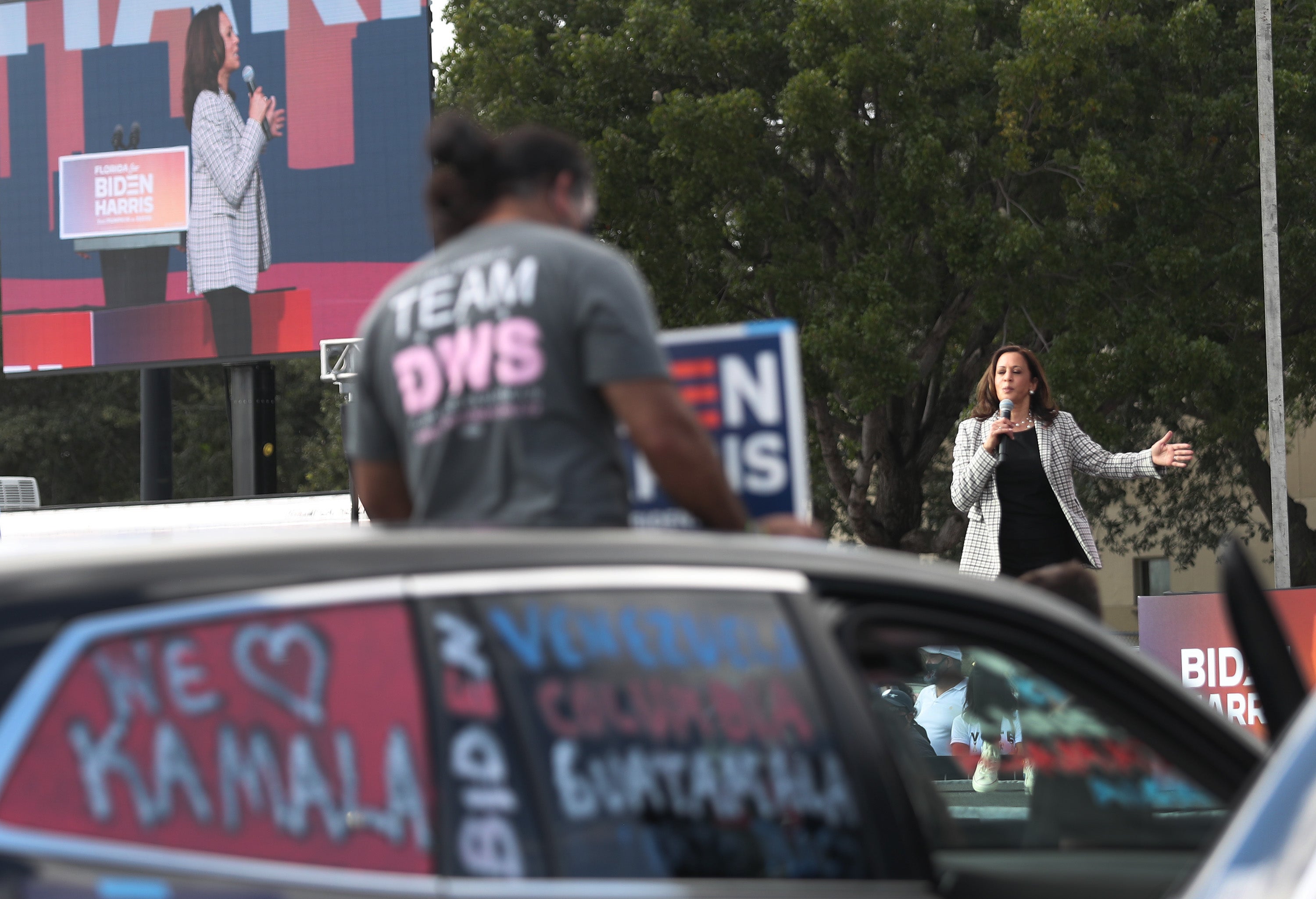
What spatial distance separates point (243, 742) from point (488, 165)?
1.44 metres

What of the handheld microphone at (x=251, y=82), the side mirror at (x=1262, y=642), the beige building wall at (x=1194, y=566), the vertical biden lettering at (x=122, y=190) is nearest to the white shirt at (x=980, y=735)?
the side mirror at (x=1262, y=642)

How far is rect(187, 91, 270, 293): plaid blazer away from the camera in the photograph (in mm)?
21297

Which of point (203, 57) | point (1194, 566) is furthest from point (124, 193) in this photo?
point (1194, 566)

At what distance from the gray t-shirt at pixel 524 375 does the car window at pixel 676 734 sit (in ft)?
2.17

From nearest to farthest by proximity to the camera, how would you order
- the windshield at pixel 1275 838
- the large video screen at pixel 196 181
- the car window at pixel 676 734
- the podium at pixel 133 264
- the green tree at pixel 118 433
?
1. the windshield at pixel 1275 838
2. the car window at pixel 676 734
3. the large video screen at pixel 196 181
4. the podium at pixel 133 264
5. the green tree at pixel 118 433

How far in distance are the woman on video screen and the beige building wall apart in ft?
51.8

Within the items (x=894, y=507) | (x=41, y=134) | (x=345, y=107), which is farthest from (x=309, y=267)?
(x=894, y=507)

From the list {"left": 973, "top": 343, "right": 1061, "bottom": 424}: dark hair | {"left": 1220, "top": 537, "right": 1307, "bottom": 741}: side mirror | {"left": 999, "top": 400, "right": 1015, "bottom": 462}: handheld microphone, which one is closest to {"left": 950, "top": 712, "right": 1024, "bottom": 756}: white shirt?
{"left": 1220, "top": 537, "right": 1307, "bottom": 741}: side mirror

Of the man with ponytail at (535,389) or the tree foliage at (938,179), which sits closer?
the man with ponytail at (535,389)

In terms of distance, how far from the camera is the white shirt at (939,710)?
100 inches

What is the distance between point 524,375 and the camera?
97.4 inches

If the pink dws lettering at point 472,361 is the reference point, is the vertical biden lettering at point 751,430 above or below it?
below

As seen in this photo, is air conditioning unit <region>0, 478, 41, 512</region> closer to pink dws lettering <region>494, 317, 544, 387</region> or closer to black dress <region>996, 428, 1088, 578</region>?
black dress <region>996, 428, 1088, 578</region>

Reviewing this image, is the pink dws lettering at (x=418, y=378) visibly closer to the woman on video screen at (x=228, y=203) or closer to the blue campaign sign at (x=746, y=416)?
the blue campaign sign at (x=746, y=416)
